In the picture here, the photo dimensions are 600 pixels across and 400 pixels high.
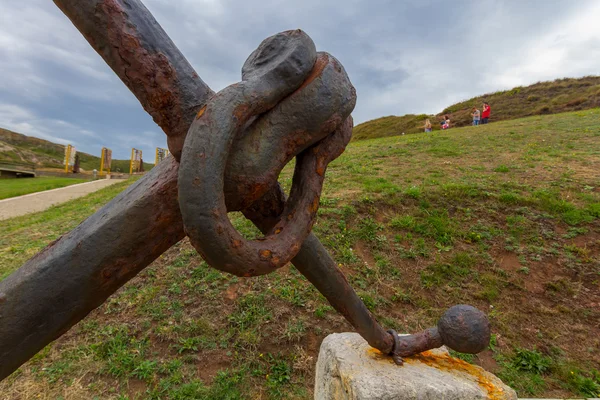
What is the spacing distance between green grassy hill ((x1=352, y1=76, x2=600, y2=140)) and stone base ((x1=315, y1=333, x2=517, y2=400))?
24.9 metres

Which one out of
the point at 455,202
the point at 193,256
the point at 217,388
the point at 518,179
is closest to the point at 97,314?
the point at 193,256

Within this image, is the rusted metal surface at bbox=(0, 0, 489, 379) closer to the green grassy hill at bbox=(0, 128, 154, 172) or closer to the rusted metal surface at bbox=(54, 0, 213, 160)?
the rusted metal surface at bbox=(54, 0, 213, 160)

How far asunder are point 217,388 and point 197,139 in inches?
104

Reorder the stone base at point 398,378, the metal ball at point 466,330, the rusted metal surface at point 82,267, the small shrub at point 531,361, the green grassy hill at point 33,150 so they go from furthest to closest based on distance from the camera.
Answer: the green grassy hill at point 33,150 → the small shrub at point 531,361 → the stone base at point 398,378 → the metal ball at point 466,330 → the rusted metal surface at point 82,267

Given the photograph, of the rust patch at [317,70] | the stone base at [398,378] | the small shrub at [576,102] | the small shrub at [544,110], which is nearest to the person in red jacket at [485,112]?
the small shrub at [544,110]

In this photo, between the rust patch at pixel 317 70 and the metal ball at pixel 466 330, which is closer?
the rust patch at pixel 317 70

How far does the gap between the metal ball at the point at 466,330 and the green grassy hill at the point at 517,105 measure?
2523 centimetres

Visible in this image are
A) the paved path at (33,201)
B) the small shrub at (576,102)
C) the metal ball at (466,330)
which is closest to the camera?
the metal ball at (466,330)

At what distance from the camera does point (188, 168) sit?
2.36 ft

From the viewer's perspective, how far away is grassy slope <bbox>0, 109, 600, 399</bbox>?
2945 millimetres

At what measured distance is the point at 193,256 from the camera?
176 inches

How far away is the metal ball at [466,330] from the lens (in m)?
1.52

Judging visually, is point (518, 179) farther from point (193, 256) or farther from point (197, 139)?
point (197, 139)

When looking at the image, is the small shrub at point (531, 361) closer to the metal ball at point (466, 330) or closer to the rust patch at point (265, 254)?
the metal ball at point (466, 330)
